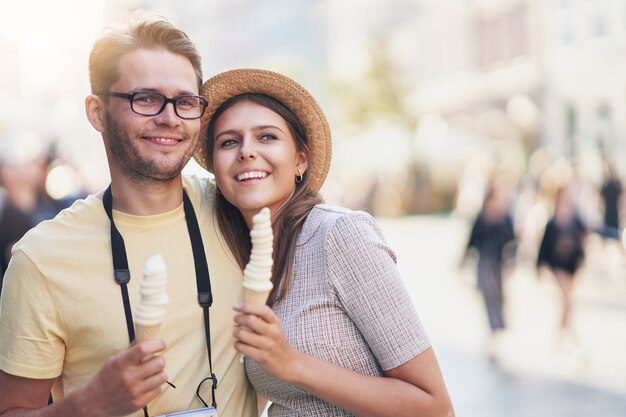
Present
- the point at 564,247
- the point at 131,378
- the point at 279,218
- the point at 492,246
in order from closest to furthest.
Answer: the point at 131,378, the point at 279,218, the point at 564,247, the point at 492,246

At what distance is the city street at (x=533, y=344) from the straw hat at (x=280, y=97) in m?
4.80

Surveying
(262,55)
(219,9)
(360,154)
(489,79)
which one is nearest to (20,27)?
(360,154)

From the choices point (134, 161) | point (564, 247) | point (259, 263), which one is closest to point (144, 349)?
point (259, 263)

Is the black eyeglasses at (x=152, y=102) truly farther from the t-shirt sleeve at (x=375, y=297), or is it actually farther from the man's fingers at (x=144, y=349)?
the man's fingers at (x=144, y=349)

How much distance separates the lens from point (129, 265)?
283cm

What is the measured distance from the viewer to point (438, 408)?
106 inches

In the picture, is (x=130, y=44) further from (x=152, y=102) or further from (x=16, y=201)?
(x=16, y=201)

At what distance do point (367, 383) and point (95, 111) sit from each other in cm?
139

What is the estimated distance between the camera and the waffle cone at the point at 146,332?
87.6 inches

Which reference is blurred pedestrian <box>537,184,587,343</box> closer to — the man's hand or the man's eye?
the man's eye

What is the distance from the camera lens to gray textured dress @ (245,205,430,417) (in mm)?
2697

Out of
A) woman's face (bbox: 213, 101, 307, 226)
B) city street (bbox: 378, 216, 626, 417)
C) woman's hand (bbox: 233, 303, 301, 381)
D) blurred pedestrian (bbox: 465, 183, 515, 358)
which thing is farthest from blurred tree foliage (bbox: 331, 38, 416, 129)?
woman's hand (bbox: 233, 303, 301, 381)

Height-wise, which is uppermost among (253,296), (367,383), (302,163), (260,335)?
(302,163)

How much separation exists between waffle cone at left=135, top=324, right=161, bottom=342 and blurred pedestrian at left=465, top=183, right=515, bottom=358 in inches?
325
